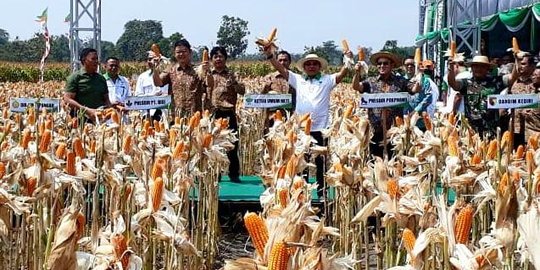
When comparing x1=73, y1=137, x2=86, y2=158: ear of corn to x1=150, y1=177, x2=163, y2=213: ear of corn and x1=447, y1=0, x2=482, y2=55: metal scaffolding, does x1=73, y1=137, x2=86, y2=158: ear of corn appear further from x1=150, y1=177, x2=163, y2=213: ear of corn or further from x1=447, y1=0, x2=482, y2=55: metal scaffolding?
x1=447, y1=0, x2=482, y2=55: metal scaffolding

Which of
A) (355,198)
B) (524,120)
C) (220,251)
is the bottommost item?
(220,251)

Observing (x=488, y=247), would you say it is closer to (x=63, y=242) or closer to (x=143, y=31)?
(x=63, y=242)

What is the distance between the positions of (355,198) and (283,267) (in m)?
2.53

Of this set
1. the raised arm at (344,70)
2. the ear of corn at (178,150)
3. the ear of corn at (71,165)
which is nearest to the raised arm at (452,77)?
the raised arm at (344,70)

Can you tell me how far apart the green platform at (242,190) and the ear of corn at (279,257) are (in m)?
4.72

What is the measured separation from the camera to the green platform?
272 inches

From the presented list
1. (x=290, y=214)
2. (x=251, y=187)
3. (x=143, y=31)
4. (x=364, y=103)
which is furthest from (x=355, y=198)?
(x=143, y=31)

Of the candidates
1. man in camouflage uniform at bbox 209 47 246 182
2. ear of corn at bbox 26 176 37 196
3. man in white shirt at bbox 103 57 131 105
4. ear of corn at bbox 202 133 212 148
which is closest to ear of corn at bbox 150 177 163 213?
ear of corn at bbox 26 176 37 196

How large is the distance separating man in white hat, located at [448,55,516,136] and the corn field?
1064mm

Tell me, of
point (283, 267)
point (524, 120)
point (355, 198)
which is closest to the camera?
point (283, 267)

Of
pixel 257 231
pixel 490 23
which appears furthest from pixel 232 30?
pixel 257 231

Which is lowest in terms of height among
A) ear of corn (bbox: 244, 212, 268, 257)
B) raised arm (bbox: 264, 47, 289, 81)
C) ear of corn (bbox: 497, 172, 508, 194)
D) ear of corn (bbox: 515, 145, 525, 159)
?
ear of corn (bbox: 244, 212, 268, 257)

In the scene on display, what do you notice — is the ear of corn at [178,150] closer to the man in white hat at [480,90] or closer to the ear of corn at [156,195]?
the ear of corn at [156,195]

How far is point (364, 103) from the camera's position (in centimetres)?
573
